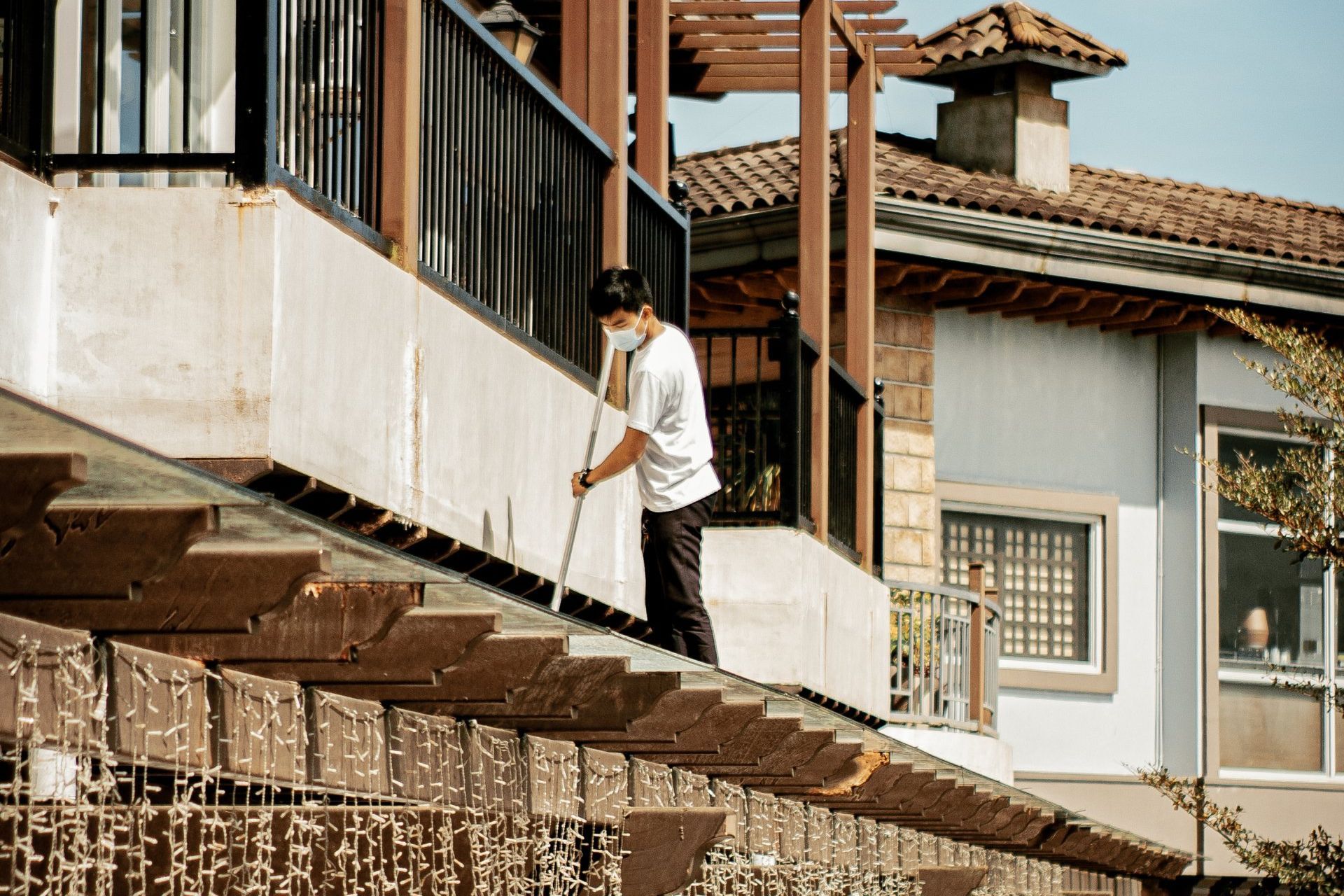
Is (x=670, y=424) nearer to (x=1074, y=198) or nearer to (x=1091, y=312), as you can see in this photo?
(x=1091, y=312)

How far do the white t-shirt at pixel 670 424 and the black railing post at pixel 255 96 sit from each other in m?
2.62

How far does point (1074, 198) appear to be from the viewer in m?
20.9

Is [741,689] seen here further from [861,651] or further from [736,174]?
[736,174]

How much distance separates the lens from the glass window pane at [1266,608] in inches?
824

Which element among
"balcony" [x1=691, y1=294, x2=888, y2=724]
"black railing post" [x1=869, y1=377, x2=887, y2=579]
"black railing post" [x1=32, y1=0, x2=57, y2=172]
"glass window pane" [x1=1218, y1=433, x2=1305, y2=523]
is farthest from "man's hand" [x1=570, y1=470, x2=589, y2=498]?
"glass window pane" [x1=1218, y1=433, x2=1305, y2=523]

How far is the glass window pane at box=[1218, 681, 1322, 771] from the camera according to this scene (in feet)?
67.9

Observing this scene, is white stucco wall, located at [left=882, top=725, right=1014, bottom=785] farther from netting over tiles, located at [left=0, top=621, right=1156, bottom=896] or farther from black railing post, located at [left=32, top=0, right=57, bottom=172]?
black railing post, located at [left=32, top=0, right=57, bottom=172]

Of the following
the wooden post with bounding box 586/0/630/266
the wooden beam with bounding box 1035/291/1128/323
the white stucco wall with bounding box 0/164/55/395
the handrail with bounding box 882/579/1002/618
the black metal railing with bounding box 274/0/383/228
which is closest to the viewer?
the white stucco wall with bounding box 0/164/55/395

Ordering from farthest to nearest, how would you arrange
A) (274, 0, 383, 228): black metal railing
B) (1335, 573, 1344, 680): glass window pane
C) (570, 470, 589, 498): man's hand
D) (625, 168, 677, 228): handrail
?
(1335, 573, 1344, 680): glass window pane, (625, 168, 677, 228): handrail, (570, 470, 589, 498): man's hand, (274, 0, 383, 228): black metal railing

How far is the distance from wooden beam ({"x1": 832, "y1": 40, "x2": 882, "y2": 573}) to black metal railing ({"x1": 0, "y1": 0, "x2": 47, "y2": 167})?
8.80m

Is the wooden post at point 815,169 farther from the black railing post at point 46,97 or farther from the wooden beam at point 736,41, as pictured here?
the black railing post at point 46,97

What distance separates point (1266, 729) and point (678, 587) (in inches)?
525

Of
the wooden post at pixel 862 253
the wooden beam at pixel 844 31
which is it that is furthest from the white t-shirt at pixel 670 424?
the wooden post at pixel 862 253

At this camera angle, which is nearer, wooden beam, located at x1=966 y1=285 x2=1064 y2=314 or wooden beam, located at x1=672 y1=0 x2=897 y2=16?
wooden beam, located at x1=672 y1=0 x2=897 y2=16
